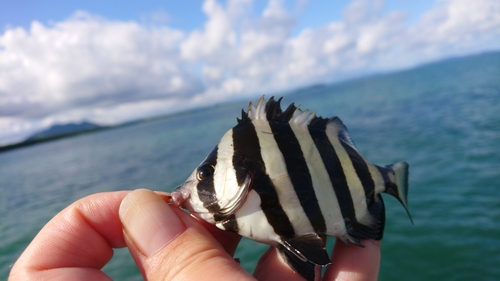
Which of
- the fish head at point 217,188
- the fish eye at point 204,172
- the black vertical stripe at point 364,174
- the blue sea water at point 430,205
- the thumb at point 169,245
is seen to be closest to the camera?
the thumb at point 169,245

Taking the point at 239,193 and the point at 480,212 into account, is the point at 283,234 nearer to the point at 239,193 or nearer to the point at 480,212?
the point at 239,193

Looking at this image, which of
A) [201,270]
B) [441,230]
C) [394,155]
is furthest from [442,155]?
[201,270]

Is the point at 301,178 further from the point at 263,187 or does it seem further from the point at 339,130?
the point at 339,130

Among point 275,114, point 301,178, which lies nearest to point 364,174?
point 301,178

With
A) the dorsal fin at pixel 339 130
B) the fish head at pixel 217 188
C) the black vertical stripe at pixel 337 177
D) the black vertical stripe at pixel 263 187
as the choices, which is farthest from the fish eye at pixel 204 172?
the dorsal fin at pixel 339 130

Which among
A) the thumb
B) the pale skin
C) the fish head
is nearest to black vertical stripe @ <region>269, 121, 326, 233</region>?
the fish head

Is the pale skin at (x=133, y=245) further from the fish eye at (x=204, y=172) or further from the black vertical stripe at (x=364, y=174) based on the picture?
the black vertical stripe at (x=364, y=174)
